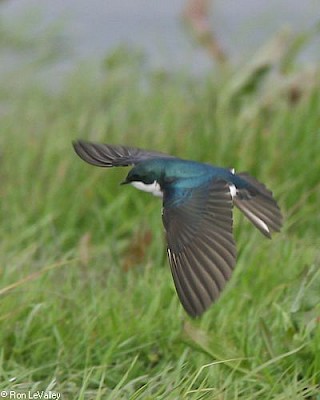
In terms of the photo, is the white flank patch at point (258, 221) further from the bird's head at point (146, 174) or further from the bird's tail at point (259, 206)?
the bird's head at point (146, 174)

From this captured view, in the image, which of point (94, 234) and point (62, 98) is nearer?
point (94, 234)

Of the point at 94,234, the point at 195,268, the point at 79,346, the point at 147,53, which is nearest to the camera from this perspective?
the point at 195,268

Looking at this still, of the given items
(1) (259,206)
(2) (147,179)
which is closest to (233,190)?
(1) (259,206)

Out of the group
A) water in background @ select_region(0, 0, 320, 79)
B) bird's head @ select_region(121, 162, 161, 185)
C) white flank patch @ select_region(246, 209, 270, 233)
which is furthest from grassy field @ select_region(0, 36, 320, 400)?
water in background @ select_region(0, 0, 320, 79)

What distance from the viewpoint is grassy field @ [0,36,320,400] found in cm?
286

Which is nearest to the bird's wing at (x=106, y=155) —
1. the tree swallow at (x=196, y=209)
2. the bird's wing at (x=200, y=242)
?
the tree swallow at (x=196, y=209)

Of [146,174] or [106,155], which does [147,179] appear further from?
[106,155]

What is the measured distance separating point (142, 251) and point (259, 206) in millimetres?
606

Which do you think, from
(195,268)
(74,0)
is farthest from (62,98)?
(195,268)

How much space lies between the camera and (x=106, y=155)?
3.28 meters

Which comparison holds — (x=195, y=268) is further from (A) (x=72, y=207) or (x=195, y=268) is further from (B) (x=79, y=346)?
(A) (x=72, y=207)

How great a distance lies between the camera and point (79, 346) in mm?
3027

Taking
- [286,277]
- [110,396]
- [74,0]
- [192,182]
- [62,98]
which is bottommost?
[110,396]

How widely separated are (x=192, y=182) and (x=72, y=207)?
1.07 m
